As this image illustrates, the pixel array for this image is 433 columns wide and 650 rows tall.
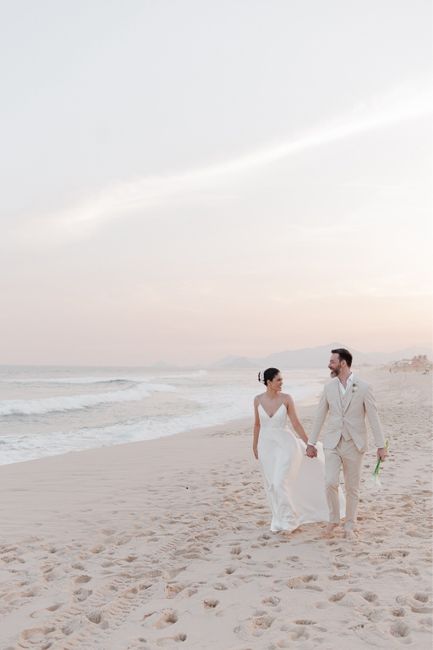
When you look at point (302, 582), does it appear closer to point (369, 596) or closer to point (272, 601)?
point (272, 601)

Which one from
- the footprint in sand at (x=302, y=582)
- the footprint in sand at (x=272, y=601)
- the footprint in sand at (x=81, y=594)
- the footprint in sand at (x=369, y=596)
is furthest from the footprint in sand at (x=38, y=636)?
the footprint in sand at (x=369, y=596)

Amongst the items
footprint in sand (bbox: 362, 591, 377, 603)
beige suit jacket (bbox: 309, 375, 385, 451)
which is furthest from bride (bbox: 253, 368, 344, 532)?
footprint in sand (bbox: 362, 591, 377, 603)

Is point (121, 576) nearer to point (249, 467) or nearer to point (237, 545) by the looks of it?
point (237, 545)

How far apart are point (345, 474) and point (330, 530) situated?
69 cm

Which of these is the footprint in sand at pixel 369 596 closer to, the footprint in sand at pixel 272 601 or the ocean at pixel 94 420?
the footprint in sand at pixel 272 601

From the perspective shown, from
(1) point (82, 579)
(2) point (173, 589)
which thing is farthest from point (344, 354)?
(1) point (82, 579)

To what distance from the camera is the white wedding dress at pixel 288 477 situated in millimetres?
6711

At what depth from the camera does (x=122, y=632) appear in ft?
14.8

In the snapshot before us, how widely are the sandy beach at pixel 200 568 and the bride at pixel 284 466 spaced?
0.23m

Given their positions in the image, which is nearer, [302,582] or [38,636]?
[38,636]

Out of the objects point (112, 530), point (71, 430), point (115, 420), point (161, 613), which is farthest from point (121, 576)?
point (115, 420)

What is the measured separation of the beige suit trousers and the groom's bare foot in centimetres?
6

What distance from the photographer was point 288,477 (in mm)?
6766

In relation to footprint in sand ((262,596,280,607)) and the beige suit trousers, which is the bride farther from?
footprint in sand ((262,596,280,607))
